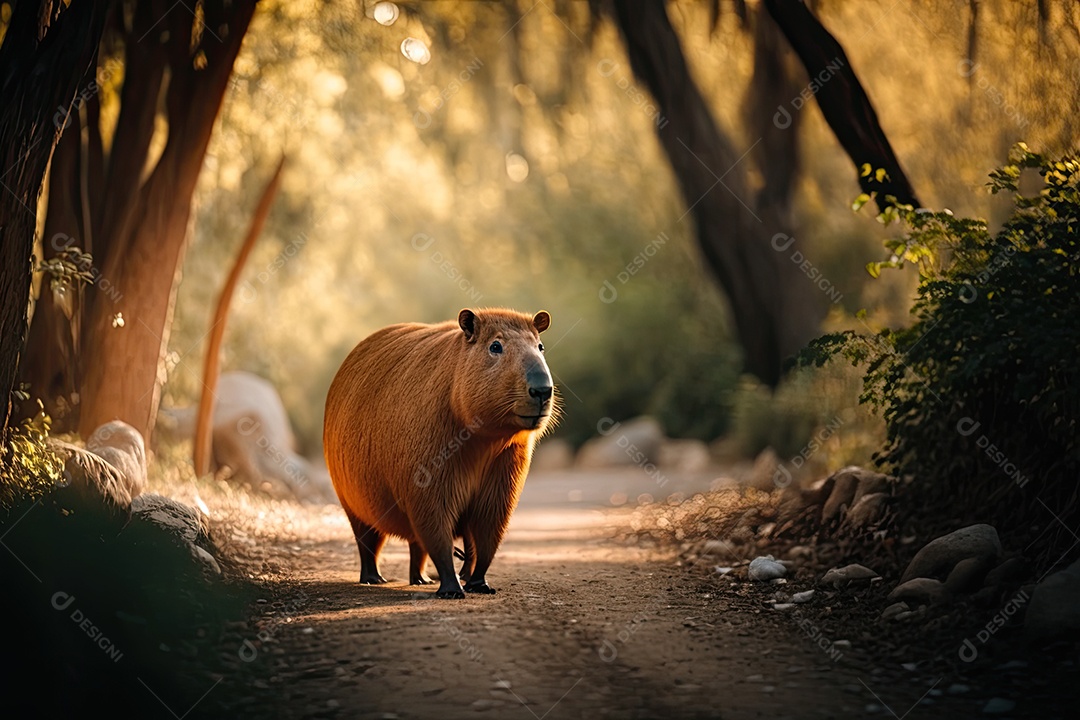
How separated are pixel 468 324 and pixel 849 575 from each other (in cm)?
282

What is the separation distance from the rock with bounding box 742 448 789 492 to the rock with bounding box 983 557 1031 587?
4947mm

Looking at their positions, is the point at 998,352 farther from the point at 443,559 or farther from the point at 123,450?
the point at 123,450

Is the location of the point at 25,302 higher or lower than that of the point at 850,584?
higher

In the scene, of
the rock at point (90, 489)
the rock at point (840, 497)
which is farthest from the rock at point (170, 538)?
the rock at point (840, 497)

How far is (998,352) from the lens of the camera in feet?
20.3

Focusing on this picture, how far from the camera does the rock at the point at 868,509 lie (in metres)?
Answer: 7.71

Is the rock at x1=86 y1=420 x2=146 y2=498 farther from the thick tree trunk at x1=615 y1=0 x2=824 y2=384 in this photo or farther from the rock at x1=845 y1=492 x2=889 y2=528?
the thick tree trunk at x1=615 y1=0 x2=824 y2=384

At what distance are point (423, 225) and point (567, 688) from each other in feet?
73.6

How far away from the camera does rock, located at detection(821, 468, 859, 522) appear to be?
826cm

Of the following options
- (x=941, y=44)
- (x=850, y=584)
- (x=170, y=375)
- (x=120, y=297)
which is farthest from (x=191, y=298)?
(x=850, y=584)

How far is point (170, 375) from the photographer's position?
14766 mm

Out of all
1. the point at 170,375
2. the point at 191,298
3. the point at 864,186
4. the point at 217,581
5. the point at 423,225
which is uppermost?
the point at 423,225

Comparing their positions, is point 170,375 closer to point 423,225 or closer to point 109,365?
point 109,365

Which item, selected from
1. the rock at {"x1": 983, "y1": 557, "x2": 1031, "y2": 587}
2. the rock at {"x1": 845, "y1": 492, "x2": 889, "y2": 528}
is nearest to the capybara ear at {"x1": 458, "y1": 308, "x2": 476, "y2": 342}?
the rock at {"x1": 845, "y1": 492, "x2": 889, "y2": 528}
